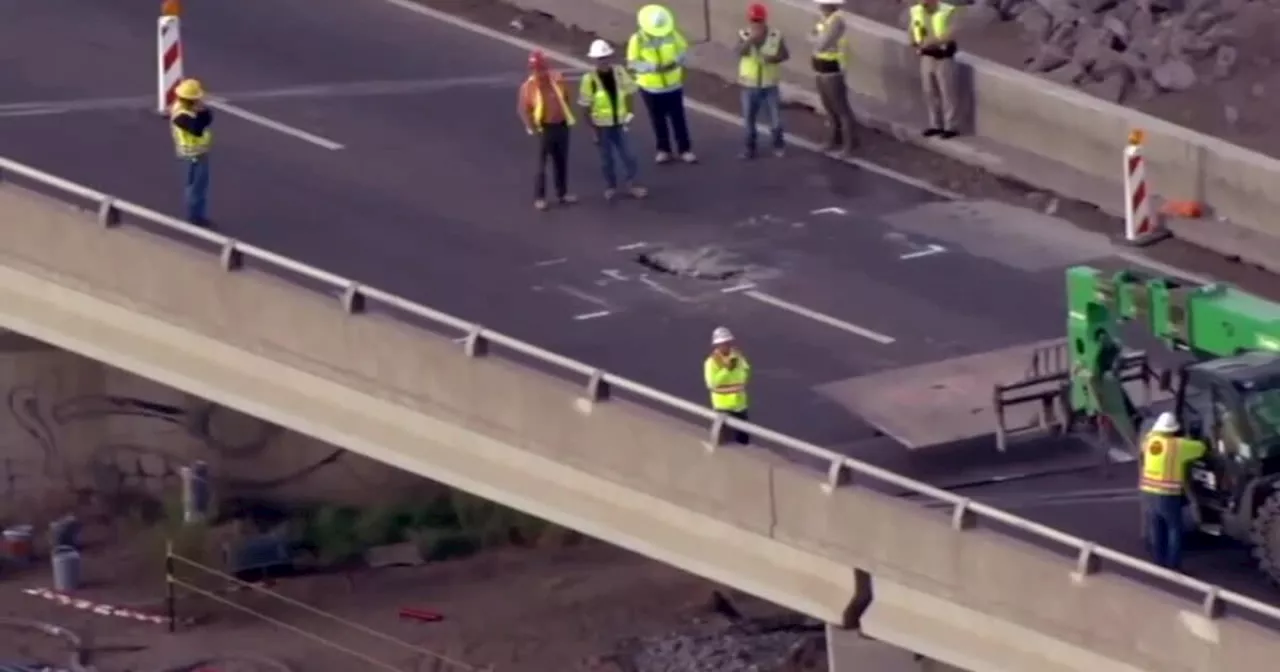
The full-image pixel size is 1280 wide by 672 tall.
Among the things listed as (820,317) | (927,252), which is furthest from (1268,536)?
(927,252)

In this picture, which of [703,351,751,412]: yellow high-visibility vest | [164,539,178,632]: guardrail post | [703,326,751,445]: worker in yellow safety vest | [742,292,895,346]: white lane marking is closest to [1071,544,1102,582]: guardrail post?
[703,326,751,445]: worker in yellow safety vest

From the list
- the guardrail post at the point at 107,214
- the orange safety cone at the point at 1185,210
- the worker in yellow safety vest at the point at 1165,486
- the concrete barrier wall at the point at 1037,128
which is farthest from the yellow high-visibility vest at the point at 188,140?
the worker in yellow safety vest at the point at 1165,486

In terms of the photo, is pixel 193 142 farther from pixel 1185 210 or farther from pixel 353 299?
pixel 1185 210

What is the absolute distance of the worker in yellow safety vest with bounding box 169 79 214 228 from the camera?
2512cm

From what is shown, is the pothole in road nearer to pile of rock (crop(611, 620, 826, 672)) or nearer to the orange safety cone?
pile of rock (crop(611, 620, 826, 672))

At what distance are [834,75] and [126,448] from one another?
8609 millimetres

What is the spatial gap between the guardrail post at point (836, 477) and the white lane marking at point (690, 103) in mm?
9028

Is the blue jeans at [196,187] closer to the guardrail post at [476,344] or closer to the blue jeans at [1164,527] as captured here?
the guardrail post at [476,344]

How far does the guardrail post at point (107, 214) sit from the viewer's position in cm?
2228

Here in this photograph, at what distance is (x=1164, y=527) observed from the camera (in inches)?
767

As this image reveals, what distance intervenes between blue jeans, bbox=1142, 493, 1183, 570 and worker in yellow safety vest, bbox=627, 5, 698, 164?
10.2 m

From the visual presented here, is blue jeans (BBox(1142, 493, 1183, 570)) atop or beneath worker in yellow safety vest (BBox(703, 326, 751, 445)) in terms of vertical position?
beneath

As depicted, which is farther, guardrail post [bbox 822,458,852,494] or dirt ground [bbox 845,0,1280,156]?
dirt ground [bbox 845,0,1280,156]

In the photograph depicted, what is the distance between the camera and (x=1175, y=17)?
30344 mm
